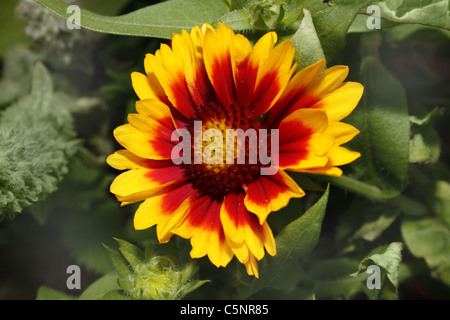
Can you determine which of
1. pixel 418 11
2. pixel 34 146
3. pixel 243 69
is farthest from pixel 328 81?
pixel 34 146

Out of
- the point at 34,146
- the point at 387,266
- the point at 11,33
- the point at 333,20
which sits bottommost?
the point at 387,266

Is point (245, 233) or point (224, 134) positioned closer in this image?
point (245, 233)

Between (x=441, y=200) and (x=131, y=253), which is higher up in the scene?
(x=441, y=200)

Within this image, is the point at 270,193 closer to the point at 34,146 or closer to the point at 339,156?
the point at 339,156

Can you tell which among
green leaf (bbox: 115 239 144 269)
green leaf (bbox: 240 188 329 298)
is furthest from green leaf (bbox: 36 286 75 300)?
green leaf (bbox: 240 188 329 298)

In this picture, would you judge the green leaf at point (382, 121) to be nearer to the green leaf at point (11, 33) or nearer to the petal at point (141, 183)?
the petal at point (141, 183)

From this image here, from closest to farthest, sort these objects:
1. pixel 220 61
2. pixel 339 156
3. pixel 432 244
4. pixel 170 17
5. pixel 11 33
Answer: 1. pixel 339 156
2. pixel 220 61
3. pixel 170 17
4. pixel 432 244
5. pixel 11 33
